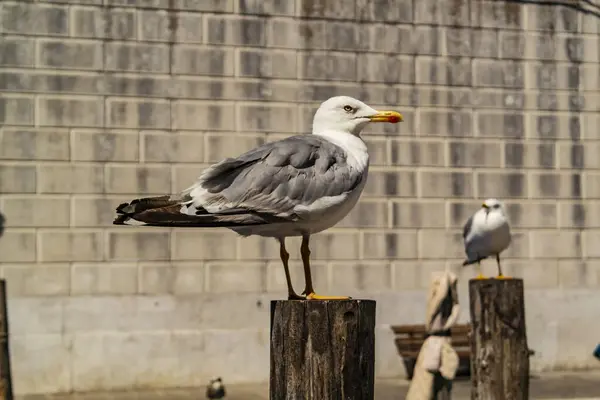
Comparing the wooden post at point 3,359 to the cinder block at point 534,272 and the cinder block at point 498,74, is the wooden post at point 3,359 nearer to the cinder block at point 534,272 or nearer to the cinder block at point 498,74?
the cinder block at point 534,272

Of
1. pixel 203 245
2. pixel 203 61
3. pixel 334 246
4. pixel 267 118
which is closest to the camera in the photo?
pixel 203 245

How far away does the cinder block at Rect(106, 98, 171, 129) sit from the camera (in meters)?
9.99

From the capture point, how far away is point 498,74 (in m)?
11.1

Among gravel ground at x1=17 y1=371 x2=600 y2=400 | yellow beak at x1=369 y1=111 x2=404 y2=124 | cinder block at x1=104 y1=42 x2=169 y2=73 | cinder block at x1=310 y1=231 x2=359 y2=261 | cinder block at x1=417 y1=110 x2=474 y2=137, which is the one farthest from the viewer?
cinder block at x1=417 y1=110 x2=474 y2=137

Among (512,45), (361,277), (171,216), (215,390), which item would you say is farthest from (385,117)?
(512,45)

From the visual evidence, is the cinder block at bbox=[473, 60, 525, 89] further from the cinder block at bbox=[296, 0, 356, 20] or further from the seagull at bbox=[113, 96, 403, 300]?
the seagull at bbox=[113, 96, 403, 300]

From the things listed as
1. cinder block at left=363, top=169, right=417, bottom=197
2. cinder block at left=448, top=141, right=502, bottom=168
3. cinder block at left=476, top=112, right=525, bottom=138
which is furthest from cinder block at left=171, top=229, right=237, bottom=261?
cinder block at left=476, top=112, right=525, bottom=138

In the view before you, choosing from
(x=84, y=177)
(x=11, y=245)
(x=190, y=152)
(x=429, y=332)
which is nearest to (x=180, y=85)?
(x=190, y=152)

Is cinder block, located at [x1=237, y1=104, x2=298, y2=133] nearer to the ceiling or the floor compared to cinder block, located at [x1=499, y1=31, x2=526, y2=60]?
nearer to the floor

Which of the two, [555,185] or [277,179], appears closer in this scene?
[277,179]

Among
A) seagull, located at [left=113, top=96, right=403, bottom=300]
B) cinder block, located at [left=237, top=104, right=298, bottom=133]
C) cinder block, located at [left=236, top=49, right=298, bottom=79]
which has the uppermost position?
cinder block, located at [left=236, top=49, right=298, bottom=79]

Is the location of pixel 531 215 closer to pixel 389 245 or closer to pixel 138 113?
pixel 389 245

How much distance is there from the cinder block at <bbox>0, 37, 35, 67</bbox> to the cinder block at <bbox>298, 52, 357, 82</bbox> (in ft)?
9.45

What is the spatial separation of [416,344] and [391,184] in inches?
71.4
